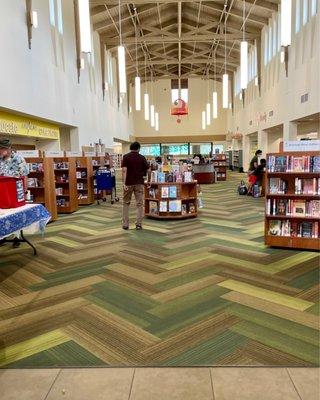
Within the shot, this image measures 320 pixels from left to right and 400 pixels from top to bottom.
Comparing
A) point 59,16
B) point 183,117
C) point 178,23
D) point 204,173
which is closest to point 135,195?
point 59,16

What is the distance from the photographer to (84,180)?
10586 mm

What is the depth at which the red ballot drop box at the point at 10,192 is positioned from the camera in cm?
413

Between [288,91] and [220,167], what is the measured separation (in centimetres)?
658

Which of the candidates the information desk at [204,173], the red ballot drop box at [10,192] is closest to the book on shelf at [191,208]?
the red ballot drop box at [10,192]

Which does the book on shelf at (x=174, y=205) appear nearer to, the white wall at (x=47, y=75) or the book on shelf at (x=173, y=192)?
the book on shelf at (x=173, y=192)

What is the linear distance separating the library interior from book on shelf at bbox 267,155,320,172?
0.02 metres

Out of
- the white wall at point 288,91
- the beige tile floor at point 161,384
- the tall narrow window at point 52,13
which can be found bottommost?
the beige tile floor at point 161,384

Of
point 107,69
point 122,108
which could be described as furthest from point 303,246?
point 122,108

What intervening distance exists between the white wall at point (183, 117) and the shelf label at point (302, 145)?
23.8 m

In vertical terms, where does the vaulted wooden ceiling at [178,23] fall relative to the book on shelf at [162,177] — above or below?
above

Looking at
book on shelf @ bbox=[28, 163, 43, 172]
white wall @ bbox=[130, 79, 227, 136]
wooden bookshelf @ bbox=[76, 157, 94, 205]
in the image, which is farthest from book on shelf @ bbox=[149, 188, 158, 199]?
white wall @ bbox=[130, 79, 227, 136]

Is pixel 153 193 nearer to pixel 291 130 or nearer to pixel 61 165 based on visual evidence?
pixel 61 165

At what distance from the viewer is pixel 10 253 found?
5309 millimetres

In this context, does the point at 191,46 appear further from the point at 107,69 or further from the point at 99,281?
the point at 99,281
